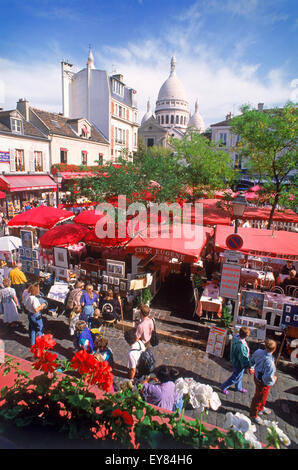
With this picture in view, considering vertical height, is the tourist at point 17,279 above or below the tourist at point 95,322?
above

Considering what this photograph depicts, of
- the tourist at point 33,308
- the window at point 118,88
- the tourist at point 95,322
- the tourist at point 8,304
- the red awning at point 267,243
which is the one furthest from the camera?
the window at point 118,88

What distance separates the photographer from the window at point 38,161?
25.2m

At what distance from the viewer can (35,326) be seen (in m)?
6.39

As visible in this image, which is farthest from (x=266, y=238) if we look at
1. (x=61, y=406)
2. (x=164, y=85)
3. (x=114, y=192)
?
(x=164, y=85)

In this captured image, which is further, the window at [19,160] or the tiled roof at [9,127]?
the window at [19,160]

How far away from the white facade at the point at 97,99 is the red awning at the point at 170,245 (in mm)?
27964

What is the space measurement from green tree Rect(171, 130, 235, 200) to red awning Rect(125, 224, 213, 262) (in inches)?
286

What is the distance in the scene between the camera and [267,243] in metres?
8.18

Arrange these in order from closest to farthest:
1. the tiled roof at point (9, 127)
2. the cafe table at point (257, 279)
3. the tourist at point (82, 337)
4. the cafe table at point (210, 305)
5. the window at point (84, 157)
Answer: the tourist at point (82, 337) < the cafe table at point (210, 305) < the cafe table at point (257, 279) < the tiled roof at point (9, 127) < the window at point (84, 157)

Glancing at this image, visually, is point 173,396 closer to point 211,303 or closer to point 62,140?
point 211,303

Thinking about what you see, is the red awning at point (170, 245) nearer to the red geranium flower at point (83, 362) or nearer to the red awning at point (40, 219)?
the red awning at point (40, 219)

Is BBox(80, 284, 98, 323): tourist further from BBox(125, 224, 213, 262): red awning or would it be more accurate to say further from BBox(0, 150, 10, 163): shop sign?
BBox(0, 150, 10, 163): shop sign

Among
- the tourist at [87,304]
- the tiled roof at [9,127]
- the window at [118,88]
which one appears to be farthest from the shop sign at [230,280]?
the window at [118,88]
